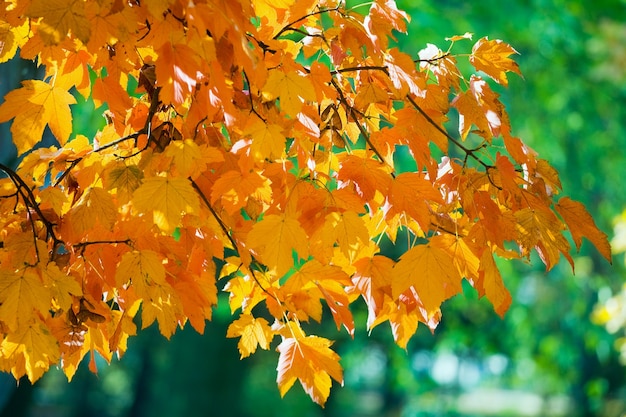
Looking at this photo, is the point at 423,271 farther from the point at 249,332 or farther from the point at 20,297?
the point at 20,297

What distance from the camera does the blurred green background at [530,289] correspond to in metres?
5.31

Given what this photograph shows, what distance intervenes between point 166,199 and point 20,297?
0.93 ft

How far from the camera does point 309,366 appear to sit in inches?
55.7

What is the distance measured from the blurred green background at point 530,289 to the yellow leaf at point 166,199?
1308 mm

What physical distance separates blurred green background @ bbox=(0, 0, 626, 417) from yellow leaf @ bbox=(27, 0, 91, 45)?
4.25ft

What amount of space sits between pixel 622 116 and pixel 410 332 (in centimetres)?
709

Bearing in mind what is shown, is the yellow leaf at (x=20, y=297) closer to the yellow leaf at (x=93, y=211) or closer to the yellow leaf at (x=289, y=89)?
the yellow leaf at (x=93, y=211)

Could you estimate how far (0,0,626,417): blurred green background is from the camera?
531 cm

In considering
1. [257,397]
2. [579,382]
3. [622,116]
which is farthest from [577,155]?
[257,397]

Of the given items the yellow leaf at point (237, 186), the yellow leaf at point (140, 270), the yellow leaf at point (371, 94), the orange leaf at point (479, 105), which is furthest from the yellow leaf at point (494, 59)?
the yellow leaf at point (140, 270)

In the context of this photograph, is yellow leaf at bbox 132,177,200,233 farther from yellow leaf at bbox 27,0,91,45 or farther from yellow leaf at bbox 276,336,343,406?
yellow leaf at bbox 276,336,343,406

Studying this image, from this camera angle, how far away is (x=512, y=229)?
134cm

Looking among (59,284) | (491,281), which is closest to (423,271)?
(491,281)

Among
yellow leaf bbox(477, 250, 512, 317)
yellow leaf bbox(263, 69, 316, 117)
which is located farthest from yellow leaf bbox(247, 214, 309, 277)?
yellow leaf bbox(477, 250, 512, 317)
